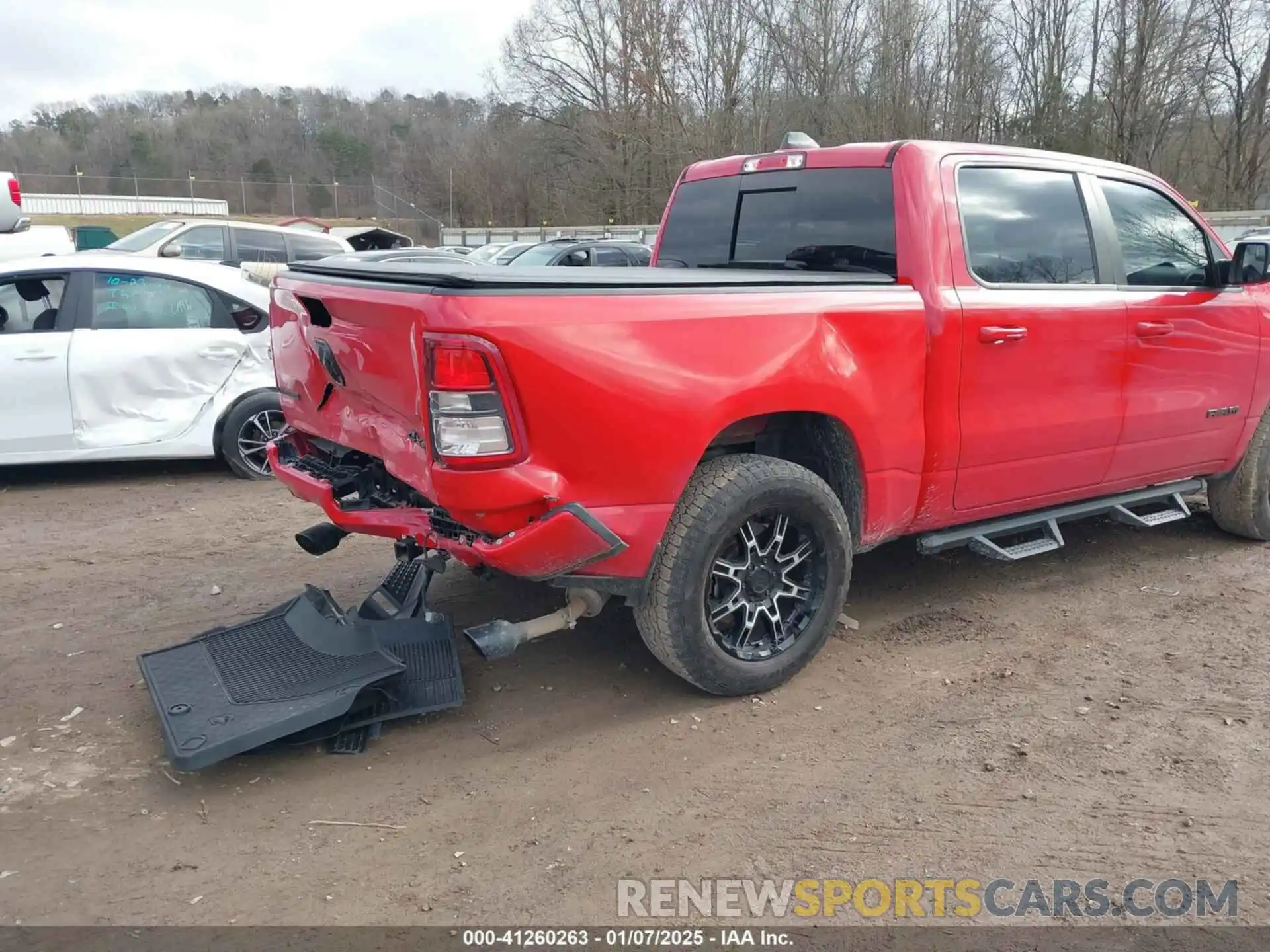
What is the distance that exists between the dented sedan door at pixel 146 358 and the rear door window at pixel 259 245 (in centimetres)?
658

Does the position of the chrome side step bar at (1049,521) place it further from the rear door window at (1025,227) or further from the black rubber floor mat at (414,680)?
the black rubber floor mat at (414,680)

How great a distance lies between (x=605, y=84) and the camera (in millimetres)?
42938

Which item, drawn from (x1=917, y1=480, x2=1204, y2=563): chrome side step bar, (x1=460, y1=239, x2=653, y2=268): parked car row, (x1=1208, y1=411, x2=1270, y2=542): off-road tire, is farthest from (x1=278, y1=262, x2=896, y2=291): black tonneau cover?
(x1=460, y1=239, x2=653, y2=268): parked car row

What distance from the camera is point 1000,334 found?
3.99 meters

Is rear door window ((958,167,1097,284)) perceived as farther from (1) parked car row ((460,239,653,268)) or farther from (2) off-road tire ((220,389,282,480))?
(1) parked car row ((460,239,653,268))

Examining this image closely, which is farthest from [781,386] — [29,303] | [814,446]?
[29,303]

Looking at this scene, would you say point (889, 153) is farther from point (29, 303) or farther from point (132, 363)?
point (29, 303)

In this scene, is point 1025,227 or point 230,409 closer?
point 1025,227

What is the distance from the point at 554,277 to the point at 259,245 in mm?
11462

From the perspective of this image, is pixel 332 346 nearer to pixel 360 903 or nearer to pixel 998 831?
pixel 360 903

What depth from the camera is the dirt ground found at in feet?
9.03

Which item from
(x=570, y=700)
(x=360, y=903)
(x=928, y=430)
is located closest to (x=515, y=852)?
(x=360, y=903)

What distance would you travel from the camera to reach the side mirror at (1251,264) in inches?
191

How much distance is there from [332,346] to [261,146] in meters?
76.6
